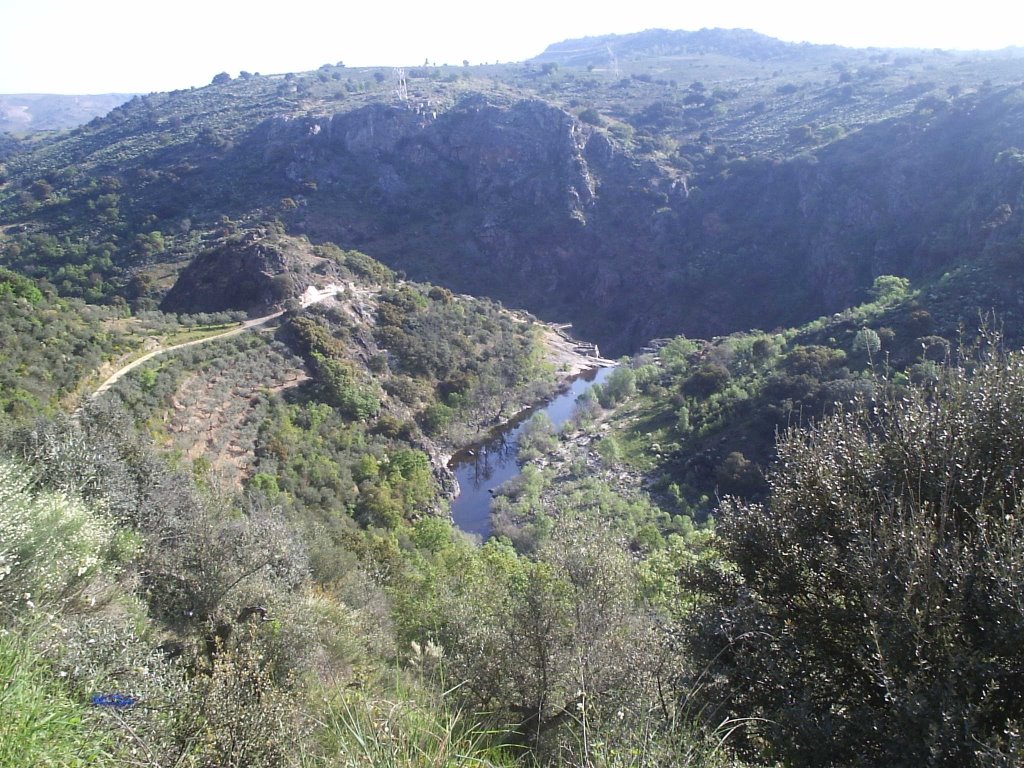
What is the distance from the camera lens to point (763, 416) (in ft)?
86.1

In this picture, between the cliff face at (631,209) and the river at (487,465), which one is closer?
the river at (487,465)

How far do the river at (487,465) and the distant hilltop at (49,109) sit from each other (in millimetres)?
150287

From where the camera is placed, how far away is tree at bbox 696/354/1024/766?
3947 mm

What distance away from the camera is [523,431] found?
1300 inches

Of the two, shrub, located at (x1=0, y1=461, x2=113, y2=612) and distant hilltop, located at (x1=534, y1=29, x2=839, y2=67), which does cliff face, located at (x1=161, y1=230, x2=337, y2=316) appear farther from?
Result: distant hilltop, located at (x1=534, y1=29, x2=839, y2=67)

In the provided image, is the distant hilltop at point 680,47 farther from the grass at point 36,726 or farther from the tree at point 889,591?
the grass at point 36,726

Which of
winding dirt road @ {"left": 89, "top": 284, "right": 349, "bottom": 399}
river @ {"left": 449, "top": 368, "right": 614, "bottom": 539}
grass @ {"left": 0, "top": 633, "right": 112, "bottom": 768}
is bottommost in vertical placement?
river @ {"left": 449, "top": 368, "right": 614, "bottom": 539}

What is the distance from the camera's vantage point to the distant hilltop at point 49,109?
140450mm

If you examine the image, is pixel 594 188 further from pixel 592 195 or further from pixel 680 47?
pixel 680 47

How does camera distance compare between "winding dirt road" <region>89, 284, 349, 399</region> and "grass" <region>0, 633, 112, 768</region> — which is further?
"winding dirt road" <region>89, 284, 349, 399</region>

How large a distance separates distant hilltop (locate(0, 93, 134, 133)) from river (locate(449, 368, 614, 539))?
150 meters

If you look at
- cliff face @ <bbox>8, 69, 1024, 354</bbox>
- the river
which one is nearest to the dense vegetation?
cliff face @ <bbox>8, 69, 1024, 354</bbox>

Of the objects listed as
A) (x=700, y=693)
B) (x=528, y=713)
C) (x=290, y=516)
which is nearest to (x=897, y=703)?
(x=700, y=693)

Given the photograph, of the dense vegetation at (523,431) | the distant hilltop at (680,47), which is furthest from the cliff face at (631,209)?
the distant hilltop at (680,47)
